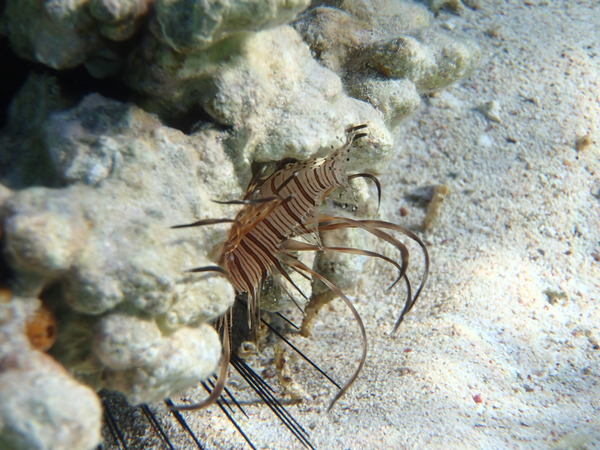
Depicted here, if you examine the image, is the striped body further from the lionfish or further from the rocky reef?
the rocky reef

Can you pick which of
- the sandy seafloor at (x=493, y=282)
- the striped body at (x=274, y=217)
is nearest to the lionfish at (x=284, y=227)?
the striped body at (x=274, y=217)

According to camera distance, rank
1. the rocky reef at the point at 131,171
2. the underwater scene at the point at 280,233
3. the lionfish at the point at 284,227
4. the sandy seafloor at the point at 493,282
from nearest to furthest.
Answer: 1. the rocky reef at the point at 131,171
2. the underwater scene at the point at 280,233
3. the lionfish at the point at 284,227
4. the sandy seafloor at the point at 493,282

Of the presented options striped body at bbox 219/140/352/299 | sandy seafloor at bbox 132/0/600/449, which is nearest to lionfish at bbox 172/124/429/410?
striped body at bbox 219/140/352/299

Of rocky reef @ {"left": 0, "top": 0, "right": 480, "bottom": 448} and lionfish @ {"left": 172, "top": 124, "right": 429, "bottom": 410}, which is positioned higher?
rocky reef @ {"left": 0, "top": 0, "right": 480, "bottom": 448}

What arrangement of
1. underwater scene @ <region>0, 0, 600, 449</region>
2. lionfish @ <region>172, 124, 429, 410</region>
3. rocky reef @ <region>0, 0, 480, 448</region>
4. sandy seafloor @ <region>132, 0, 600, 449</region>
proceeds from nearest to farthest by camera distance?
rocky reef @ <region>0, 0, 480, 448</region>
underwater scene @ <region>0, 0, 600, 449</region>
lionfish @ <region>172, 124, 429, 410</region>
sandy seafloor @ <region>132, 0, 600, 449</region>

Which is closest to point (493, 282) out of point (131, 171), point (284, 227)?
point (284, 227)

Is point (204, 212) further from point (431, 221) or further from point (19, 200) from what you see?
point (431, 221)

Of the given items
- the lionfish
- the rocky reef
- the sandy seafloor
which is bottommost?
the sandy seafloor

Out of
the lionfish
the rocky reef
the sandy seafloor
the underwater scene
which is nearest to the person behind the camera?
the rocky reef

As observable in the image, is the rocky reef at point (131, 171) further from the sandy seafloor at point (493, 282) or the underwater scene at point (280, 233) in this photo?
the sandy seafloor at point (493, 282)
